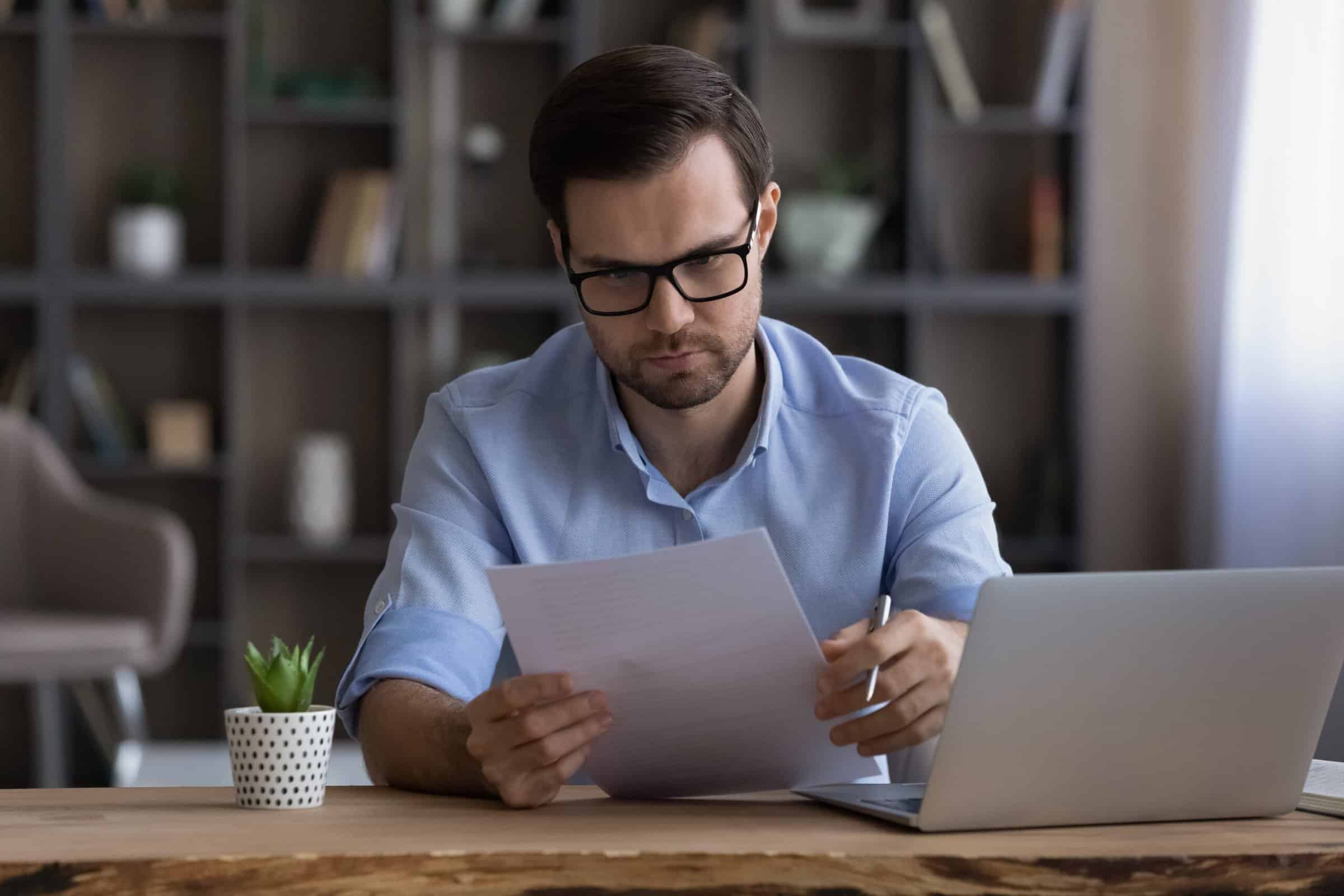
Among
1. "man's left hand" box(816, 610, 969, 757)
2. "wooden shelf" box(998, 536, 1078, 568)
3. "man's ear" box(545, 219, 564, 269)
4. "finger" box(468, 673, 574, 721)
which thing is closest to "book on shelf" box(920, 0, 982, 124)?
"wooden shelf" box(998, 536, 1078, 568)

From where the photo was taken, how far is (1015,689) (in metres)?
0.97

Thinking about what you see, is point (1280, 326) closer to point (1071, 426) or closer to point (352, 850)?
point (1071, 426)

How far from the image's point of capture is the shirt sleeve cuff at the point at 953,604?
1389mm

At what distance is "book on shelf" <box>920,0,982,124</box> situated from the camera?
436cm

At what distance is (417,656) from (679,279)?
384mm

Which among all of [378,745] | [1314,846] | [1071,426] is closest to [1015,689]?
[1314,846]

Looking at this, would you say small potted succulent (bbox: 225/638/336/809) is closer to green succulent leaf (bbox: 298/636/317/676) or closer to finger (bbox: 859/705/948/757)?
green succulent leaf (bbox: 298/636/317/676)

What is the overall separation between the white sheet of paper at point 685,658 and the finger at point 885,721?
0.02m

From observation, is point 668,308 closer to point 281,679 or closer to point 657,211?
point 657,211

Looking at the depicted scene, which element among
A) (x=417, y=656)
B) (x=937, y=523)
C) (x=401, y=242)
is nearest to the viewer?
(x=417, y=656)

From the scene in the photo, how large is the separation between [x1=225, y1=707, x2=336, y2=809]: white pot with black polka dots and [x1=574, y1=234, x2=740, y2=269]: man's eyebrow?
0.47 m

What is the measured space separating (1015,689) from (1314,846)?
0.66 ft

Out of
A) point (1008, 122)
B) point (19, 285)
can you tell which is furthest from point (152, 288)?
point (1008, 122)

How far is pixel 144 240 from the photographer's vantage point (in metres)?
4.29
